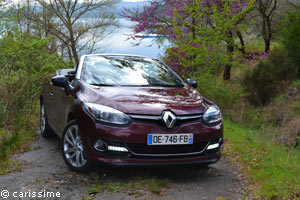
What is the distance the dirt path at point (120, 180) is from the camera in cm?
429

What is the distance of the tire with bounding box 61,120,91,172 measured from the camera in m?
4.78

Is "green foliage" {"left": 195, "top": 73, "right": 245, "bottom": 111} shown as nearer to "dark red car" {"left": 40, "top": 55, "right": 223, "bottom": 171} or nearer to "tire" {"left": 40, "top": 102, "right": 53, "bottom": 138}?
"tire" {"left": 40, "top": 102, "right": 53, "bottom": 138}

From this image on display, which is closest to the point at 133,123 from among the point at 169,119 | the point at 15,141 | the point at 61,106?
the point at 169,119

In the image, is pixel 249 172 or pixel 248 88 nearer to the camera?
pixel 249 172

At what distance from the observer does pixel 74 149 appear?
493 cm

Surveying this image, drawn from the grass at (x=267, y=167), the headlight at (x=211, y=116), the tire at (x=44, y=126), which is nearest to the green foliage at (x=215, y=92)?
the grass at (x=267, y=167)

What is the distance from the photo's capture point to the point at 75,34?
3038cm

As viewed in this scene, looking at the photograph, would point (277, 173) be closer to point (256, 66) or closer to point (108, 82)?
point (108, 82)

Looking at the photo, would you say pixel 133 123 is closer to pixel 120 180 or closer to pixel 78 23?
pixel 120 180

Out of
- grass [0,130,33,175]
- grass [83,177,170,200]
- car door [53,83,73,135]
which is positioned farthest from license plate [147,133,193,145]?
grass [0,130,33,175]

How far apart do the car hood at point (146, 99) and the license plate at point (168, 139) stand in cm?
25

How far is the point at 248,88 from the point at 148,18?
7191mm

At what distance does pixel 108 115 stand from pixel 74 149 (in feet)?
2.79

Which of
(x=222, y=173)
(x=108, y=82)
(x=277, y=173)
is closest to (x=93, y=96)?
(x=108, y=82)
